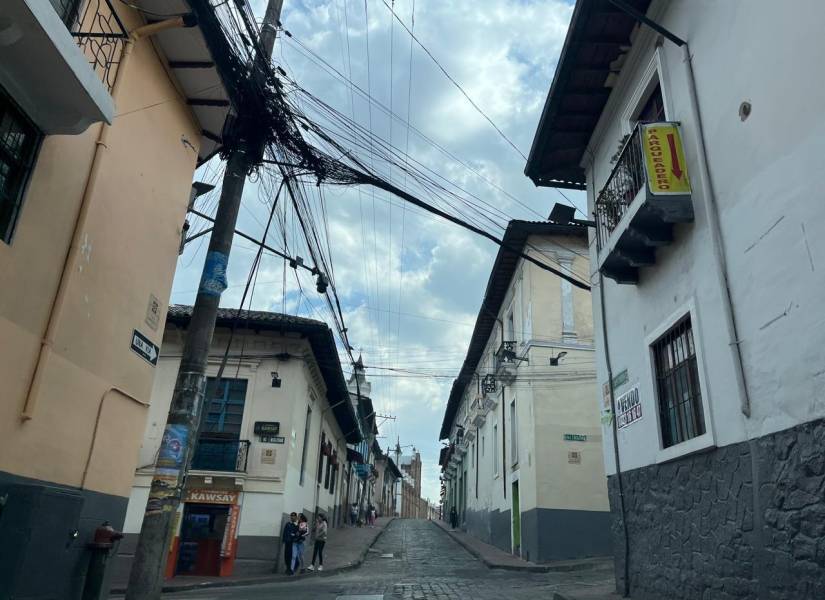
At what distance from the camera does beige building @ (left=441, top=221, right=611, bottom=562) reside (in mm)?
15656

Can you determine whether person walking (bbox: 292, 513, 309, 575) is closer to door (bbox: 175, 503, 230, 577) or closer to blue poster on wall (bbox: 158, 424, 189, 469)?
door (bbox: 175, 503, 230, 577)

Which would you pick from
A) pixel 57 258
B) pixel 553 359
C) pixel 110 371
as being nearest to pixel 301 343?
pixel 553 359

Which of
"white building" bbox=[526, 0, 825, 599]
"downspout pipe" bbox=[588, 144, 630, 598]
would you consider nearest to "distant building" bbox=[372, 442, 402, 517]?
"downspout pipe" bbox=[588, 144, 630, 598]

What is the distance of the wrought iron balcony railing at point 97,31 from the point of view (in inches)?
234

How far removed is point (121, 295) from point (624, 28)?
7.31 metres

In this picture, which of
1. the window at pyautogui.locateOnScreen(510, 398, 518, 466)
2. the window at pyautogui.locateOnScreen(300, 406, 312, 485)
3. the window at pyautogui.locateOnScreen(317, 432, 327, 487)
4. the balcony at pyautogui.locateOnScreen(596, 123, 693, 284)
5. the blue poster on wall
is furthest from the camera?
the window at pyautogui.locateOnScreen(317, 432, 327, 487)

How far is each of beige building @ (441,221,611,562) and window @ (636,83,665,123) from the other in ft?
16.2

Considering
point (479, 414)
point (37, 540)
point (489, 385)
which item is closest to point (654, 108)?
point (37, 540)

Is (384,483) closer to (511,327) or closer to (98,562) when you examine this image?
(511,327)

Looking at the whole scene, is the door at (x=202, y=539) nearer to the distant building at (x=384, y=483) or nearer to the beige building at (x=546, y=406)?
the beige building at (x=546, y=406)

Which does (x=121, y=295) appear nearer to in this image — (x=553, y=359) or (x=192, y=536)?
(x=192, y=536)

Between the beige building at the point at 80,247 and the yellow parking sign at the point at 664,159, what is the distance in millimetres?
5225

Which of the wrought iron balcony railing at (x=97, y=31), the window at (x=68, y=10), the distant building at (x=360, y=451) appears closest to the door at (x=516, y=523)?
the distant building at (x=360, y=451)

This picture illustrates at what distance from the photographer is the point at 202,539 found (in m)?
14.3
